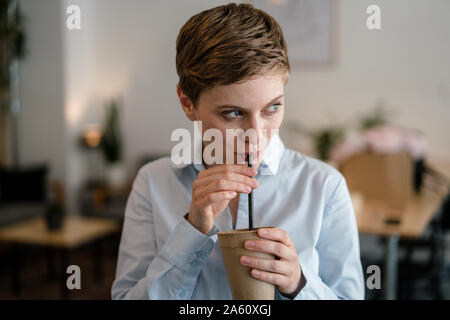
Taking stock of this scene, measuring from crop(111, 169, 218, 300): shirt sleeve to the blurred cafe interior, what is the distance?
99 mm

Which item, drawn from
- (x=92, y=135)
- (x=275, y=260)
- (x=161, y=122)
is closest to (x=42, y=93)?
(x=92, y=135)

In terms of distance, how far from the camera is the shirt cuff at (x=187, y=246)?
0.51 metres

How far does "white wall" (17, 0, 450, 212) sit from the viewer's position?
632 mm

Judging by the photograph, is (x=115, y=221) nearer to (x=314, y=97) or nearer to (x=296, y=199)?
(x=314, y=97)

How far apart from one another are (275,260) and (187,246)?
13 cm

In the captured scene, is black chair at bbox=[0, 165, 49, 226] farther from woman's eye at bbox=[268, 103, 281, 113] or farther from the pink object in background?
woman's eye at bbox=[268, 103, 281, 113]

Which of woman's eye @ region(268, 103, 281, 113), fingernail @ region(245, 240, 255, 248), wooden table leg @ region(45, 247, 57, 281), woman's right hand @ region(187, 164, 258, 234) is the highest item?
woman's eye @ region(268, 103, 281, 113)

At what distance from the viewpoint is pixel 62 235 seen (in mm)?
2574

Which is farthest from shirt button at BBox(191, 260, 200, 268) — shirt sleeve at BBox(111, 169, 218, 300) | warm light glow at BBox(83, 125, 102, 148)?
warm light glow at BBox(83, 125, 102, 148)

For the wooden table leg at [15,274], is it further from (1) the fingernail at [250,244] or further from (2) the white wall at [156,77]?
(1) the fingernail at [250,244]

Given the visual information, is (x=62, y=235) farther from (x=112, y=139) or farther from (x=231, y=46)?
(x=231, y=46)

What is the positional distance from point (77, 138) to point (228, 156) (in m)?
3.28

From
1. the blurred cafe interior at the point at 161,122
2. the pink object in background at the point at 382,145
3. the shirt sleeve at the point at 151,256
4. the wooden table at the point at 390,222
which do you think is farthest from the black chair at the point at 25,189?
the shirt sleeve at the point at 151,256
